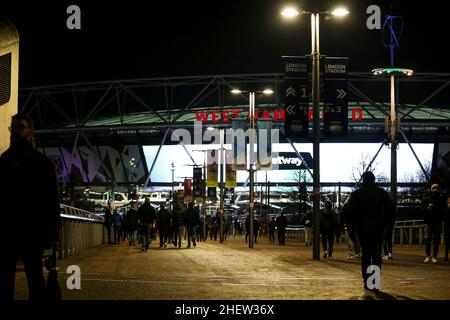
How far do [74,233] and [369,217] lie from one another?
14098 millimetres

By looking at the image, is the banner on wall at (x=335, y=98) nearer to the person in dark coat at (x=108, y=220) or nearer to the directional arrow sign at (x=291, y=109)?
the directional arrow sign at (x=291, y=109)

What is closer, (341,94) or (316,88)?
(316,88)

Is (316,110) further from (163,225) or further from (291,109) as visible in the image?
(163,225)

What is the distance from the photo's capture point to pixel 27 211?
6.92 m

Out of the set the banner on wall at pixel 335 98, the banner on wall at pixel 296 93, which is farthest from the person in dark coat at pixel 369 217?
the banner on wall at pixel 296 93

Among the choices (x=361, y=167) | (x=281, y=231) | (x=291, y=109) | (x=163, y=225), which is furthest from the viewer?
(x=361, y=167)

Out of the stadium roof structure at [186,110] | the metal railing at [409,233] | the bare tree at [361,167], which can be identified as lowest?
the metal railing at [409,233]

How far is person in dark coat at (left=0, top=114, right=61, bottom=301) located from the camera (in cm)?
680

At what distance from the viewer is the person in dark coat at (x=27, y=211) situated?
6805mm

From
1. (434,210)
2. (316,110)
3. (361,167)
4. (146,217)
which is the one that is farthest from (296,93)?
(361,167)

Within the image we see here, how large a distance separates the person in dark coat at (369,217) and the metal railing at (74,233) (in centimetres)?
897
